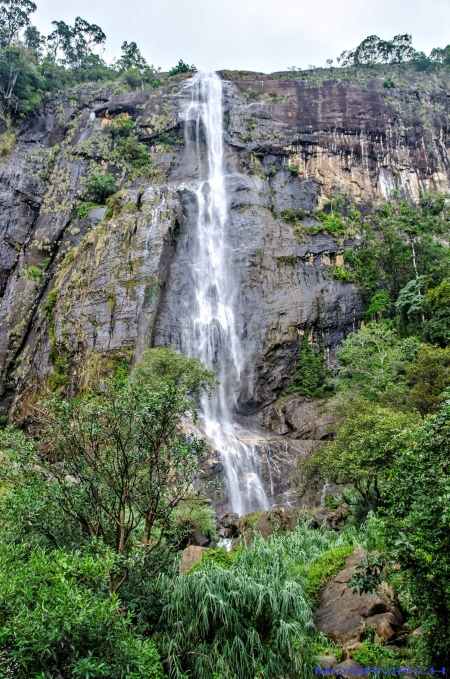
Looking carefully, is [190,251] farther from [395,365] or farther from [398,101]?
[398,101]

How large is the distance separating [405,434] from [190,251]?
1129 inches

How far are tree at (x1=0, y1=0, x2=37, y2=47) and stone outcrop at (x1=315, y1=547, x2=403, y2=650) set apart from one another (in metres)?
58.6

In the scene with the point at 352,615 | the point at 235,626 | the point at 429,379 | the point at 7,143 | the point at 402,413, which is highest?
the point at 7,143

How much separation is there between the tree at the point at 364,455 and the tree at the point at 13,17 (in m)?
54.4

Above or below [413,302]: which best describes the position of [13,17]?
above

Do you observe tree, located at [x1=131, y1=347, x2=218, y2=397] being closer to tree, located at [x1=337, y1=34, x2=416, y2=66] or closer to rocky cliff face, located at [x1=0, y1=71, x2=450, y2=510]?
rocky cliff face, located at [x1=0, y1=71, x2=450, y2=510]

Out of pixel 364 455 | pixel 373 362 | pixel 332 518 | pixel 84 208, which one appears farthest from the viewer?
pixel 84 208

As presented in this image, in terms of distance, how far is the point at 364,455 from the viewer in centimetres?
1303

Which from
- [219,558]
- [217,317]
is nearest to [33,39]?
[217,317]

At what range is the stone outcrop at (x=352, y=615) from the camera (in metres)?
7.83

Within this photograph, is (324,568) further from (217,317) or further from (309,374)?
(217,317)

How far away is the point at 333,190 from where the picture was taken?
131 ft

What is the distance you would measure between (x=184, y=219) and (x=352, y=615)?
3108 centimetres

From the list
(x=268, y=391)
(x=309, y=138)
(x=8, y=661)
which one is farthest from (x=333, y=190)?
(x=8, y=661)
